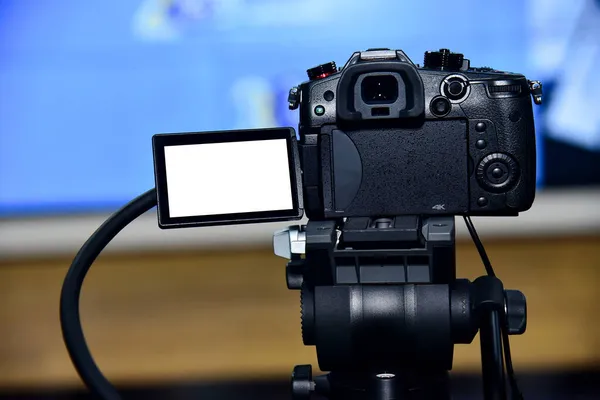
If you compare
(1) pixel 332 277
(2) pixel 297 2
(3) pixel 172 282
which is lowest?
(3) pixel 172 282

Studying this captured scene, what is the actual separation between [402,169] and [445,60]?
129 millimetres

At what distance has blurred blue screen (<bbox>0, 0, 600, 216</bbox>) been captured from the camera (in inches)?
92.3

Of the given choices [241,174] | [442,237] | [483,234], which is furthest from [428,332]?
[483,234]

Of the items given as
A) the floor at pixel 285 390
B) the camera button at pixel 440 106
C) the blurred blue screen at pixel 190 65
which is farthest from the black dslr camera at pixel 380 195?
the blurred blue screen at pixel 190 65

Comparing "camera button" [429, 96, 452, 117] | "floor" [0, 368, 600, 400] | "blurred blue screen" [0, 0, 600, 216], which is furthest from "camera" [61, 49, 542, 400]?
"blurred blue screen" [0, 0, 600, 216]

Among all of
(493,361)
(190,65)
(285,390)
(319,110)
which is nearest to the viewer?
(493,361)

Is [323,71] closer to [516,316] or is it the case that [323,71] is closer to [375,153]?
[375,153]

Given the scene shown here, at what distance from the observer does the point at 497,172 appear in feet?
2.88

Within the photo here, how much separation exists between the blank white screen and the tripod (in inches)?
2.9

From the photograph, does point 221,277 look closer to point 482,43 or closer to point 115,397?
point 482,43

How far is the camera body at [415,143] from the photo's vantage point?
2.86 ft

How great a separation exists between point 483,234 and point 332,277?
160cm

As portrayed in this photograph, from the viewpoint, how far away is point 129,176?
2.47m

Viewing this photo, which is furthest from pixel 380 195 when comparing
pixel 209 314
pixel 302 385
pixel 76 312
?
pixel 209 314
